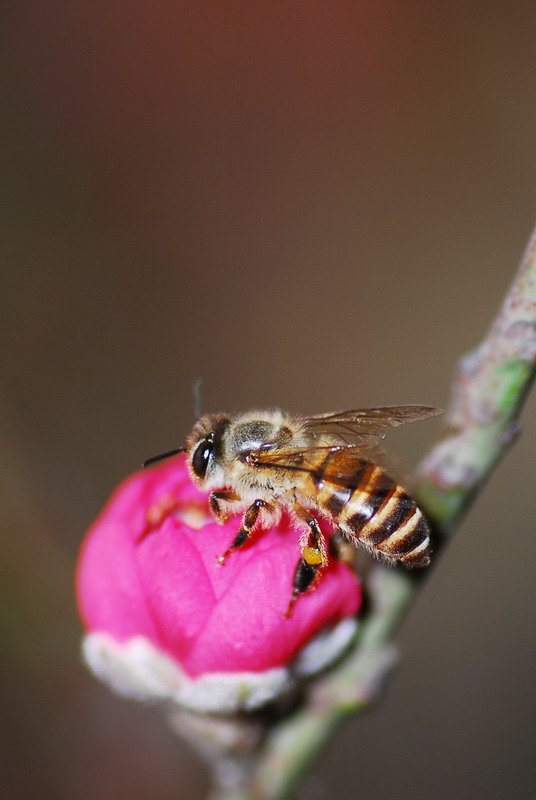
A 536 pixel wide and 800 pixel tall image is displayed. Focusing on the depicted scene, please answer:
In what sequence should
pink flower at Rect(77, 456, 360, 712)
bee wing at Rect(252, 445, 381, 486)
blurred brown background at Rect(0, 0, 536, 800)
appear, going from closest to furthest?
pink flower at Rect(77, 456, 360, 712) → bee wing at Rect(252, 445, 381, 486) → blurred brown background at Rect(0, 0, 536, 800)

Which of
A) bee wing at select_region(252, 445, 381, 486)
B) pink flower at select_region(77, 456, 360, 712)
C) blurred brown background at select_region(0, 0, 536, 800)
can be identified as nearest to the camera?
pink flower at select_region(77, 456, 360, 712)

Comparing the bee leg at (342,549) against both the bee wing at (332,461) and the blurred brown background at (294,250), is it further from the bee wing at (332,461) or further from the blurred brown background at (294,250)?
the blurred brown background at (294,250)

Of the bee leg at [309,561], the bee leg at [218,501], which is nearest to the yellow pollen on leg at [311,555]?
the bee leg at [309,561]

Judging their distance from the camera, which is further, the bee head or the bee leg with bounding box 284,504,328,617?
the bee head

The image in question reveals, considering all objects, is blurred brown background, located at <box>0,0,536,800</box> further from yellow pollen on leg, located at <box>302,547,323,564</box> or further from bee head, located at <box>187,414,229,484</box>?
yellow pollen on leg, located at <box>302,547,323,564</box>

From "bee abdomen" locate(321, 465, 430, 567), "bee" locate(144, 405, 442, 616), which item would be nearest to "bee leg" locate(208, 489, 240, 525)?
"bee" locate(144, 405, 442, 616)

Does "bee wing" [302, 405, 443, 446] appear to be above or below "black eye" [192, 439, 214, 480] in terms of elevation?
above

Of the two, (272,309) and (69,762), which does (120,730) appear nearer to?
(69,762)
